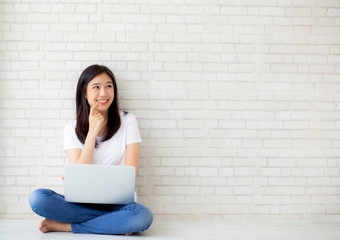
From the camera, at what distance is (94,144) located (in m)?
2.71

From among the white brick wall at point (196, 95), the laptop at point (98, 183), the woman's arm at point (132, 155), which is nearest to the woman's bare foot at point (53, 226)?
the laptop at point (98, 183)

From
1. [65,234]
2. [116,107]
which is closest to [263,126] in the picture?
[116,107]

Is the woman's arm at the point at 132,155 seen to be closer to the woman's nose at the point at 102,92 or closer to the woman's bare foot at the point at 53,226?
the woman's nose at the point at 102,92

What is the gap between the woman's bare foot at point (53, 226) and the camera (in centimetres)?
253

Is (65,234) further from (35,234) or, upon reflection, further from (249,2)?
(249,2)

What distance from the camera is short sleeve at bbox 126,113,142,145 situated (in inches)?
111

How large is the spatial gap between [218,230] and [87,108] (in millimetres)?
1404

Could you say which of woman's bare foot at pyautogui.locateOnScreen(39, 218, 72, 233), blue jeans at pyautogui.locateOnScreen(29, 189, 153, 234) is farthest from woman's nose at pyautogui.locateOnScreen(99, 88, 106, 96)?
woman's bare foot at pyautogui.locateOnScreen(39, 218, 72, 233)

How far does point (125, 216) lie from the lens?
8.00 ft

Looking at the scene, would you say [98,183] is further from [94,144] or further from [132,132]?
[132,132]

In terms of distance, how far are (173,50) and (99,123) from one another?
0.90m

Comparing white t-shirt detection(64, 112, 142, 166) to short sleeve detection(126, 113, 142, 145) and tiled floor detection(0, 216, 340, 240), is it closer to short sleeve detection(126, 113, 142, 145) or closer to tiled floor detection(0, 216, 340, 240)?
short sleeve detection(126, 113, 142, 145)

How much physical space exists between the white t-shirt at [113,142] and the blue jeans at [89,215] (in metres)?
0.41

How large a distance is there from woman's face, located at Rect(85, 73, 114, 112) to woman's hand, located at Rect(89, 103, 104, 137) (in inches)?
1.8
